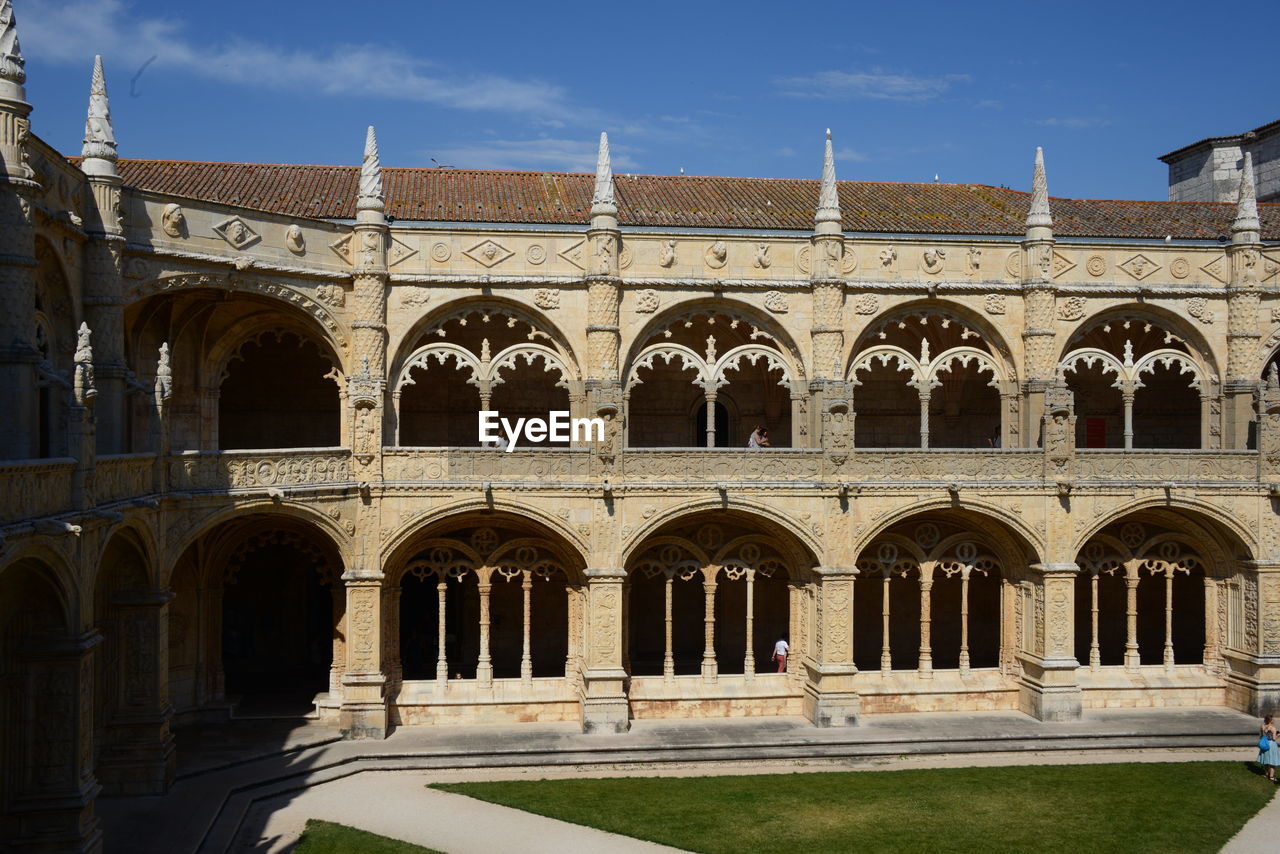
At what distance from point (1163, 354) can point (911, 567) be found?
7611 millimetres

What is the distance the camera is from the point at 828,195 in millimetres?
25078

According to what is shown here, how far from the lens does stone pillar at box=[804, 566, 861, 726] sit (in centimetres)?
2473

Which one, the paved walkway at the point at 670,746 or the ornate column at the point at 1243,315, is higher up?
the ornate column at the point at 1243,315

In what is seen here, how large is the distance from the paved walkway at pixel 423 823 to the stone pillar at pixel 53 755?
2.71 meters

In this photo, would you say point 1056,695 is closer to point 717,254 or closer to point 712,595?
point 712,595

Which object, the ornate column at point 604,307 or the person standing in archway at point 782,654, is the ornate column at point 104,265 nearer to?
the ornate column at point 604,307

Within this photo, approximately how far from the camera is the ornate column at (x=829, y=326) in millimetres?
24688

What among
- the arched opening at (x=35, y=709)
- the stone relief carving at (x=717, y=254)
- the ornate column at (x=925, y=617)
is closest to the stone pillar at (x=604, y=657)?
the stone relief carving at (x=717, y=254)

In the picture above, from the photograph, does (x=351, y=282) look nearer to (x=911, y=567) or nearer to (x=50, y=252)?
(x=50, y=252)

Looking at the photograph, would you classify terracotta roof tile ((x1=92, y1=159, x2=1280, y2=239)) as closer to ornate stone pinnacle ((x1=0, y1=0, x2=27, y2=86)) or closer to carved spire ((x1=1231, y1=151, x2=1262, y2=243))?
carved spire ((x1=1231, y1=151, x2=1262, y2=243))

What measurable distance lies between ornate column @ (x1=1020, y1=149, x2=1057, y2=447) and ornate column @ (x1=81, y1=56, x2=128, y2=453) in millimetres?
18854

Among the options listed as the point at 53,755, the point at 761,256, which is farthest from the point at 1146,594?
the point at 53,755

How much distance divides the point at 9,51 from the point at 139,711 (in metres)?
11.2

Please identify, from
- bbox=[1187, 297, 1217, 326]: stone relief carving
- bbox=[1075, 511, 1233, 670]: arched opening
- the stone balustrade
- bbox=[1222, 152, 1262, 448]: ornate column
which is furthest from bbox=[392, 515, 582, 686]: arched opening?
bbox=[1222, 152, 1262, 448]: ornate column
